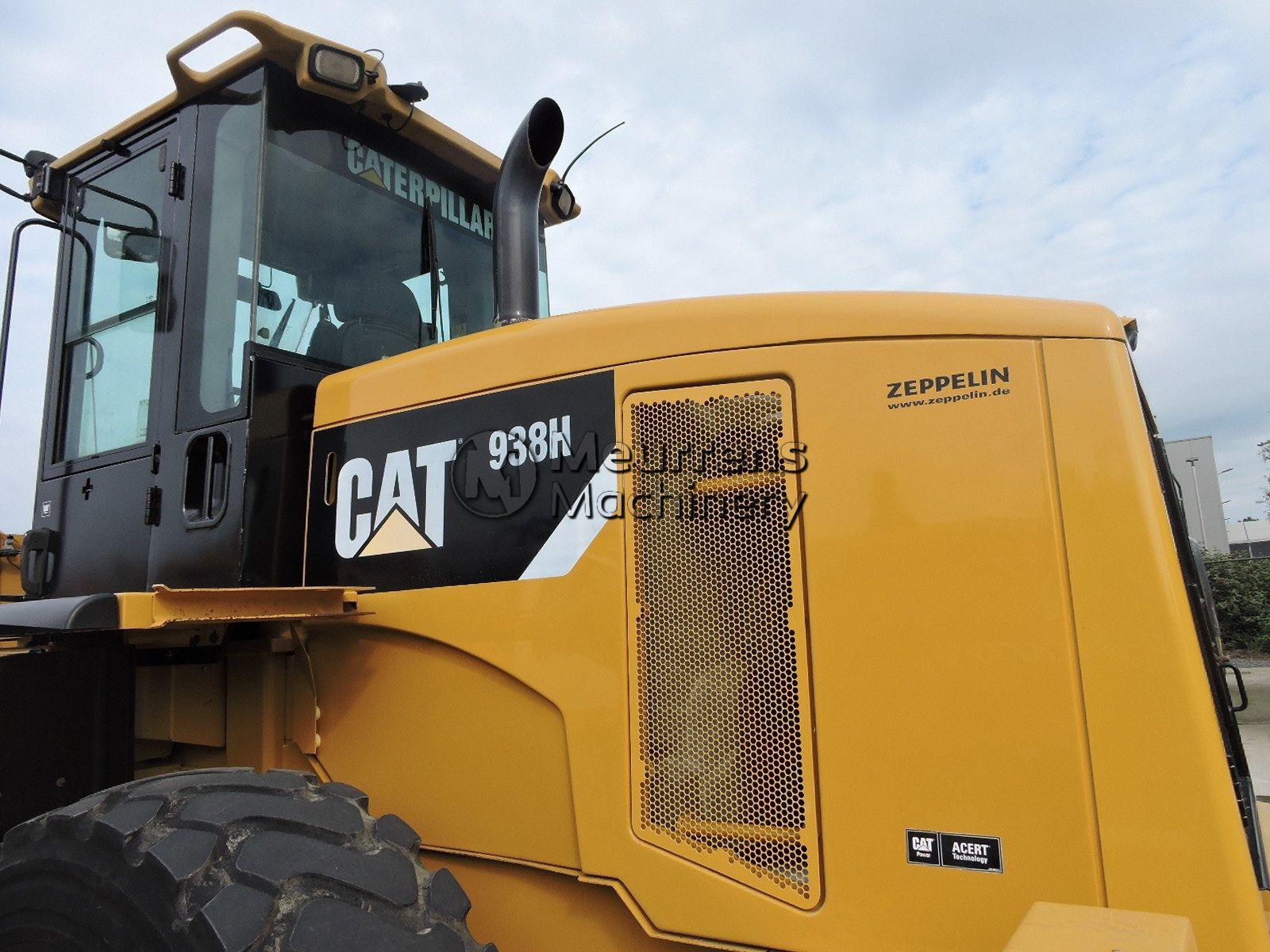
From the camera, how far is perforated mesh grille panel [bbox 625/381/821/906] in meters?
1.77

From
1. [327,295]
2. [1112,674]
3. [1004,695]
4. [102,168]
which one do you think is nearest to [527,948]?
[1004,695]

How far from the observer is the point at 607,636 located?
1.93 meters

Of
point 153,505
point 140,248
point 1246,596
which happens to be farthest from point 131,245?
point 1246,596

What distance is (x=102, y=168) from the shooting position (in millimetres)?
3223

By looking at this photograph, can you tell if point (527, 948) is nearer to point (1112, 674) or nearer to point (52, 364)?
point (1112, 674)

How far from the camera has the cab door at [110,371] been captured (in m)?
2.82

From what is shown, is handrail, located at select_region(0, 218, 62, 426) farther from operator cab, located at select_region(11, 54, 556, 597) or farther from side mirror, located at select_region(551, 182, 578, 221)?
side mirror, located at select_region(551, 182, 578, 221)

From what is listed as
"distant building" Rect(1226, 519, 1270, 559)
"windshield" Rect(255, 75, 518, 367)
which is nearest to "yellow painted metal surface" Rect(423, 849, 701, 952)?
"windshield" Rect(255, 75, 518, 367)

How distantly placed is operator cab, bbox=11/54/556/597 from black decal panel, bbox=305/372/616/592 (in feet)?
0.51

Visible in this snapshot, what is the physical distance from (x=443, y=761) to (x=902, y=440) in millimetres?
1279

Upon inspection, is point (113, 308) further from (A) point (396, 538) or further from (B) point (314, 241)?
(A) point (396, 538)

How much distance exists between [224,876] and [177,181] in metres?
2.17

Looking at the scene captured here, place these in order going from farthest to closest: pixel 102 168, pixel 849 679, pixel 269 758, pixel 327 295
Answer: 1. pixel 102 168
2. pixel 327 295
3. pixel 269 758
4. pixel 849 679

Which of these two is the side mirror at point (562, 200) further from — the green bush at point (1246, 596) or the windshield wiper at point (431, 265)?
the green bush at point (1246, 596)
